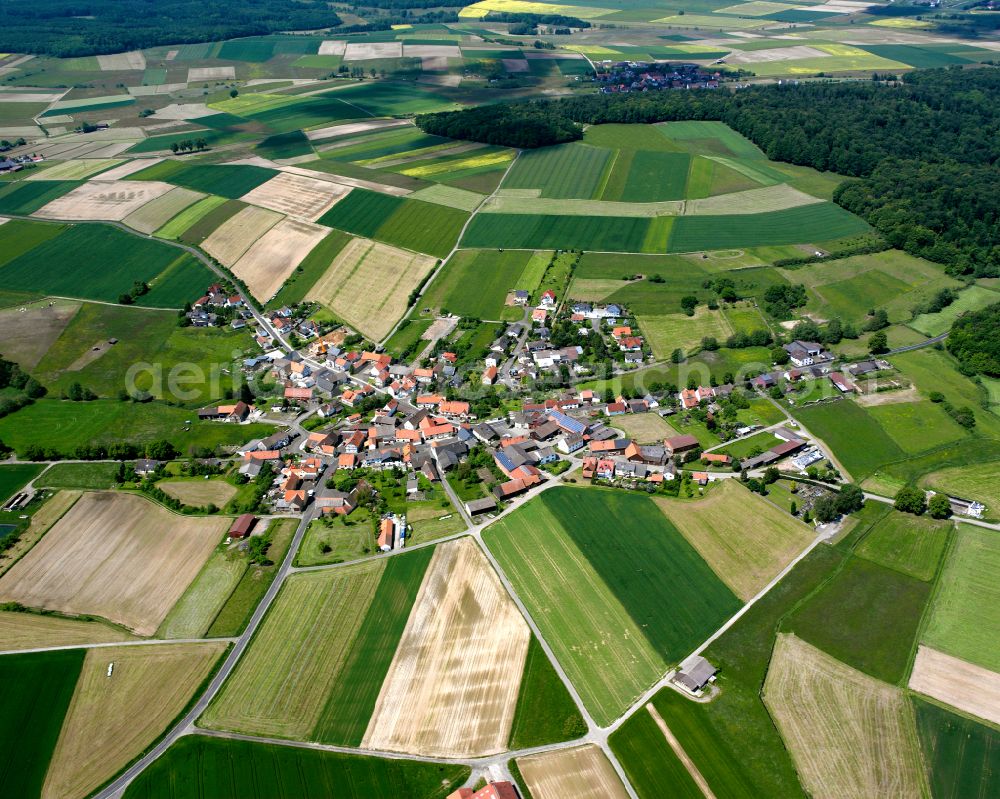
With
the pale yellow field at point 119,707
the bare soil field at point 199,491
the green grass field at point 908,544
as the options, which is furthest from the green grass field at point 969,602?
the bare soil field at point 199,491

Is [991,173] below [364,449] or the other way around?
the other way around

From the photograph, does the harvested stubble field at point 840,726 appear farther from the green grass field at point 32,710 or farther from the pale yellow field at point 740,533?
the green grass field at point 32,710

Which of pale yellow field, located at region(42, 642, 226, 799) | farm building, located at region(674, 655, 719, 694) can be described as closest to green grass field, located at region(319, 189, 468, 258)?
pale yellow field, located at region(42, 642, 226, 799)

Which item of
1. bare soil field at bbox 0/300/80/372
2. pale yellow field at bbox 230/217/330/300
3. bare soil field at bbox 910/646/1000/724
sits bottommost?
bare soil field at bbox 910/646/1000/724

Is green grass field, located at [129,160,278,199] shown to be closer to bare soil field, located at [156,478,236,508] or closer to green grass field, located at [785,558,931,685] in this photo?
bare soil field, located at [156,478,236,508]

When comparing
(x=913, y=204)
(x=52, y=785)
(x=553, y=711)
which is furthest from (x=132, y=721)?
(x=913, y=204)

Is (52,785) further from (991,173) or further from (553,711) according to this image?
(991,173)
